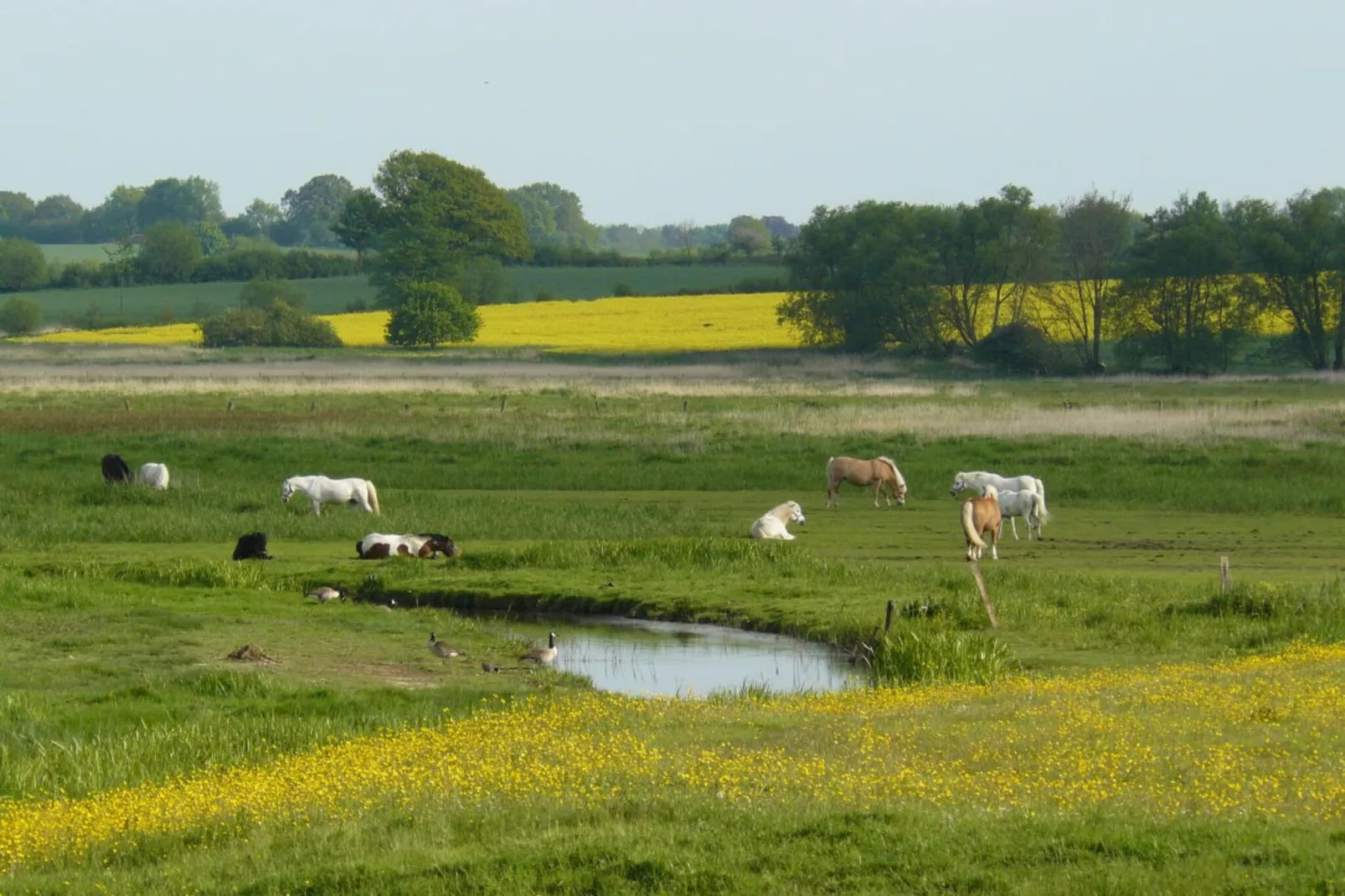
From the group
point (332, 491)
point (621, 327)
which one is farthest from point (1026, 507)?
point (621, 327)

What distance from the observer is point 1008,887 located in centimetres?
984

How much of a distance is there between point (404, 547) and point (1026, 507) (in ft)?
37.0

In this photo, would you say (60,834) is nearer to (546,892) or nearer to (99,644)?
(546,892)

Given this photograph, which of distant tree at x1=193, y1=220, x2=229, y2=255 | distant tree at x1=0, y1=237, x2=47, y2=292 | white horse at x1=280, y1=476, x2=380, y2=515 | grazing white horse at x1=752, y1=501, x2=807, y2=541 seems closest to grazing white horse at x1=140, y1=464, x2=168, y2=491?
white horse at x1=280, y1=476, x2=380, y2=515

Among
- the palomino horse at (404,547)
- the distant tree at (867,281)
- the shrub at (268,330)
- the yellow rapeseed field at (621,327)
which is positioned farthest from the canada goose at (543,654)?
the shrub at (268,330)

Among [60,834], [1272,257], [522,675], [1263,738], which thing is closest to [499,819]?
[60,834]

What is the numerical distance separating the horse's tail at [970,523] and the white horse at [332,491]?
507 inches

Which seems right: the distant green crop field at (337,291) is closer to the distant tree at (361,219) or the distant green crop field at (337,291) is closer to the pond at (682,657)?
the distant tree at (361,219)

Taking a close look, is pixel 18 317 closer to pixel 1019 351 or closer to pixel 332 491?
pixel 1019 351

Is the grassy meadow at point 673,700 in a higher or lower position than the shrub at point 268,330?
lower

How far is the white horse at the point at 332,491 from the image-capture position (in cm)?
3547

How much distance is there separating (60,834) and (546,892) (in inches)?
152

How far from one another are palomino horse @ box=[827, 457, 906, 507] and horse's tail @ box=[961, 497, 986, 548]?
901 centimetres

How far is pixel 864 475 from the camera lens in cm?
3744
